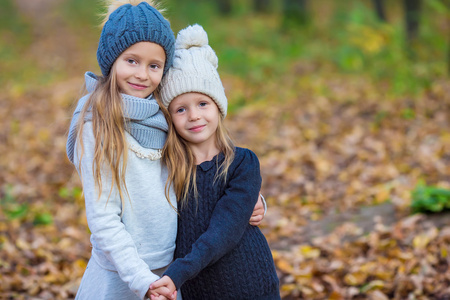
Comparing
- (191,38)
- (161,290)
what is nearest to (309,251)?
(161,290)

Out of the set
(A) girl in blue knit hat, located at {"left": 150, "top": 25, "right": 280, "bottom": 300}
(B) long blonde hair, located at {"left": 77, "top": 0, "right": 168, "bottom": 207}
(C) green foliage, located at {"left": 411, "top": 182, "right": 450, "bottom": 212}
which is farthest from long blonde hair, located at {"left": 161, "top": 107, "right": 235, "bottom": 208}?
(C) green foliage, located at {"left": 411, "top": 182, "right": 450, "bottom": 212}

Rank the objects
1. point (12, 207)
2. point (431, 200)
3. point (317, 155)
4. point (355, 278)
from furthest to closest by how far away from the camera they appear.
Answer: point (317, 155)
point (12, 207)
point (431, 200)
point (355, 278)

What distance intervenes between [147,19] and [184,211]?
93 centimetres

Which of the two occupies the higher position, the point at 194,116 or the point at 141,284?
the point at 194,116

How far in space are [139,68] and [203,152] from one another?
55cm

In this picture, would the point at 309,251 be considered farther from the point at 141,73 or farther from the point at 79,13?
the point at 79,13

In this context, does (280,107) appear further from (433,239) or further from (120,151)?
(120,151)

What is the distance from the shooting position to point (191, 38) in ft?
7.84

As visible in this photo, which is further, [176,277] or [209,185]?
[209,185]

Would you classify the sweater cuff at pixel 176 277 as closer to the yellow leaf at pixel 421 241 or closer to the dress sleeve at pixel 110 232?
the dress sleeve at pixel 110 232

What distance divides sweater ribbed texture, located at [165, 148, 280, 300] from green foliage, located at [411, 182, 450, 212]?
269cm

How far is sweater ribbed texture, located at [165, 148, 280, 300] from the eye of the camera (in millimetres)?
2184

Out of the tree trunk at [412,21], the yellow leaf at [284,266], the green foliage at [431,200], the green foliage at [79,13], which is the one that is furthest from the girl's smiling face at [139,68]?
the green foliage at [79,13]

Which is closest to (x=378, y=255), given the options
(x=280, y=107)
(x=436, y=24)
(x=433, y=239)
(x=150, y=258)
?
(x=433, y=239)
